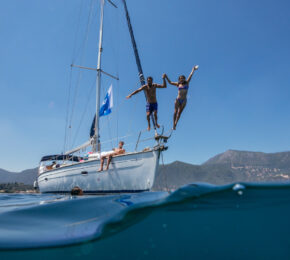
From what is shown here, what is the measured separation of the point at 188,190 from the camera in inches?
97.2

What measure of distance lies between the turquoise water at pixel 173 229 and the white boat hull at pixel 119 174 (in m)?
5.38

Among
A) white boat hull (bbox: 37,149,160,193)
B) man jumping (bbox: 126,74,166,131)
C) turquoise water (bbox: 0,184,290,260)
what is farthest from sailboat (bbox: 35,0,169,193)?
turquoise water (bbox: 0,184,290,260)

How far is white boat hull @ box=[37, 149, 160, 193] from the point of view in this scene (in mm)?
8234

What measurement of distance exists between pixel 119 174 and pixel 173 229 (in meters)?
6.63

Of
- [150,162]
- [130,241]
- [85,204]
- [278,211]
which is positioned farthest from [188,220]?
[150,162]

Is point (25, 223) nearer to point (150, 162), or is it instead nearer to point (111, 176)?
point (150, 162)

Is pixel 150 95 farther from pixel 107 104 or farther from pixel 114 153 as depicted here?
pixel 107 104

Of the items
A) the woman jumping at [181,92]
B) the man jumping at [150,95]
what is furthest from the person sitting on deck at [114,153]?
the woman jumping at [181,92]

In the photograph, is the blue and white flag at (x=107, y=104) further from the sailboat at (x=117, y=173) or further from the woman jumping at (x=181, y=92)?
the woman jumping at (x=181, y=92)

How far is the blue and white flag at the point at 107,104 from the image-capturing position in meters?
12.8

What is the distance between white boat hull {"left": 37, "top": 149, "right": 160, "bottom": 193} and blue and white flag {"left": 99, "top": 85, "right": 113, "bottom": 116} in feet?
14.3

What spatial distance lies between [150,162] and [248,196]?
5.77m

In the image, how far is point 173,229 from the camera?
253 cm

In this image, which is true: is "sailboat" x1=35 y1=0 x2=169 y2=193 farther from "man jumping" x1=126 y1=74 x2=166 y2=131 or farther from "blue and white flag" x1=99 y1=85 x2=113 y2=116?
"blue and white flag" x1=99 y1=85 x2=113 y2=116
